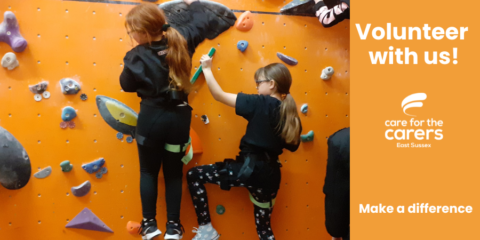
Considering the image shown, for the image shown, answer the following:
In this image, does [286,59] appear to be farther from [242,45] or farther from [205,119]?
[205,119]

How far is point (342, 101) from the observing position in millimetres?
1799

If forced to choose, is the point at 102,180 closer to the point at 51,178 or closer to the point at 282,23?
the point at 51,178

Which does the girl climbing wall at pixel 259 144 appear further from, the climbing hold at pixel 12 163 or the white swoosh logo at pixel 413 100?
the climbing hold at pixel 12 163

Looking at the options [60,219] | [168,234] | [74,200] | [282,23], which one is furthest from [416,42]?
[60,219]

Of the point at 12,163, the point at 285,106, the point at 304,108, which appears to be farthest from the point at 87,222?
the point at 304,108

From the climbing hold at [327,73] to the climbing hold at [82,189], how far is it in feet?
4.59

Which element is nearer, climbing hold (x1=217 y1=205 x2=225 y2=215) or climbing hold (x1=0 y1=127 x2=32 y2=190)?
climbing hold (x1=0 y1=127 x2=32 y2=190)

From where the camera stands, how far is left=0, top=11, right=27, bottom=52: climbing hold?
1452 millimetres

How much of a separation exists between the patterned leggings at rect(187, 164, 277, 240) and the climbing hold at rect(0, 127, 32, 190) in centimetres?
82

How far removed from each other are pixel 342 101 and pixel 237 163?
0.75 meters

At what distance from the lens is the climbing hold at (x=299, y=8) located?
1.71 meters

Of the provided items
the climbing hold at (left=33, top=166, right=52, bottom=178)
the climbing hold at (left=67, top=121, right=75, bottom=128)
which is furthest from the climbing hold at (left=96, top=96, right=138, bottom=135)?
the climbing hold at (left=33, top=166, right=52, bottom=178)

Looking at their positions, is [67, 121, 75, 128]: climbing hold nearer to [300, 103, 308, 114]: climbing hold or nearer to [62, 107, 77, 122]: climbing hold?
[62, 107, 77, 122]: climbing hold

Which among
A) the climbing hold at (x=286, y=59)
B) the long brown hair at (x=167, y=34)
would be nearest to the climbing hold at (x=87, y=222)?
the long brown hair at (x=167, y=34)
